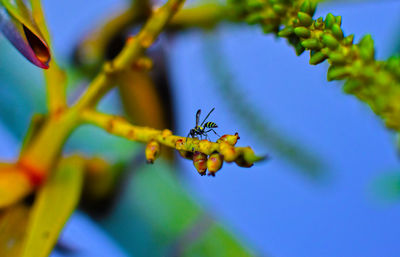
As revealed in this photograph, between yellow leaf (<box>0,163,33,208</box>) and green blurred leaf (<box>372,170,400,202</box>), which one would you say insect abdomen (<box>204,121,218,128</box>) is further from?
green blurred leaf (<box>372,170,400,202</box>)

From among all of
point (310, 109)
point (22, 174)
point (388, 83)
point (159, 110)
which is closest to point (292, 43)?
point (388, 83)

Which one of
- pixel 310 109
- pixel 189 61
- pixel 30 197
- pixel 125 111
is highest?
pixel 310 109

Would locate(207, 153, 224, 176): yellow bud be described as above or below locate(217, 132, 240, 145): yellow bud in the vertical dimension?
below

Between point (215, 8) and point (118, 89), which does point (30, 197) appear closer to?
point (118, 89)

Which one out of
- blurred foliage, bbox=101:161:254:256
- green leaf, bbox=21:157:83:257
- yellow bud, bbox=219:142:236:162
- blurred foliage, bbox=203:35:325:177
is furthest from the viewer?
blurred foliage, bbox=203:35:325:177

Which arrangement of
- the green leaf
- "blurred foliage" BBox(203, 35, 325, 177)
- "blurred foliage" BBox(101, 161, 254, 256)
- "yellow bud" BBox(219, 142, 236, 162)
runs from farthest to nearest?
A: "blurred foliage" BBox(203, 35, 325, 177), "blurred foliage" BBox(101, 161, 254, 256), the green leaf, "yellow bud" BBox(219, 142, 236, 162)

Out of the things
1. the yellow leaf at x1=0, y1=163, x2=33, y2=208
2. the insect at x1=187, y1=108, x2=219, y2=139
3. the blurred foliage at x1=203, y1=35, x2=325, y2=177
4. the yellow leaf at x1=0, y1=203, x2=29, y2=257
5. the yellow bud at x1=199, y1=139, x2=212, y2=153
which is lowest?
the yellow leaf at x1=0, y1=203, x2=29, y2=257

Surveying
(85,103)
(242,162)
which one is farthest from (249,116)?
(242,162)

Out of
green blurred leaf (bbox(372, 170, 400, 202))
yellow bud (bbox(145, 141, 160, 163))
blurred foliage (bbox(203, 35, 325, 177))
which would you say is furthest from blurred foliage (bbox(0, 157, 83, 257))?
green blurred leaf (bbox(372, 170, 400, 202))
